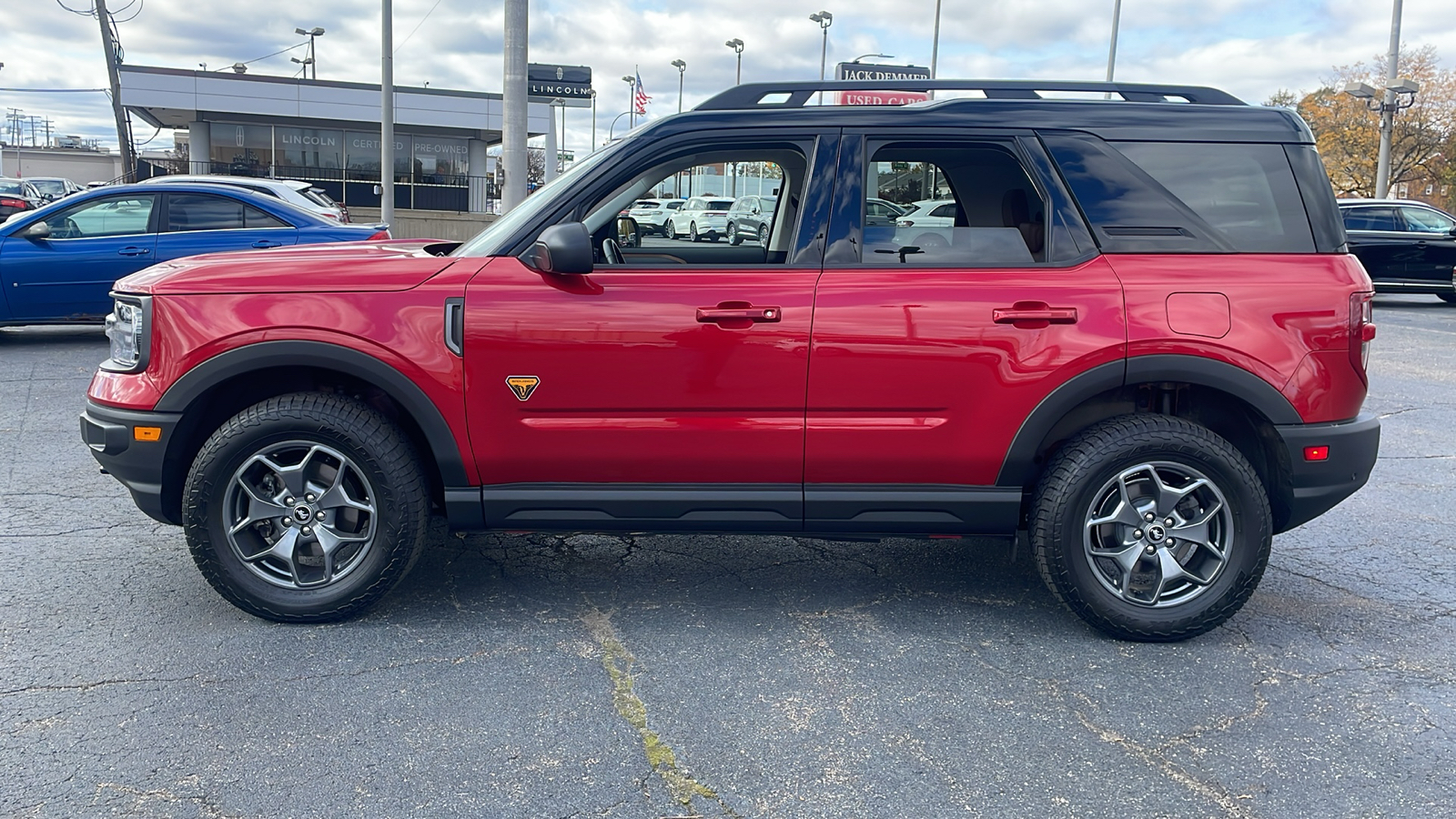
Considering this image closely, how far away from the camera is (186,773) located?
2.94 metres

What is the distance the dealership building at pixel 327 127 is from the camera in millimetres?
35594

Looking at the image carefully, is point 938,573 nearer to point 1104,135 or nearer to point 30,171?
point 1104,135

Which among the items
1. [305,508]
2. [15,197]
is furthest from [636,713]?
[15,197]

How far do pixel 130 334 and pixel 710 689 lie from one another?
Result: 7.77 ft

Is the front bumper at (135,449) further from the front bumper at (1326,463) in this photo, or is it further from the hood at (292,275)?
the front bumper at (1326,463)

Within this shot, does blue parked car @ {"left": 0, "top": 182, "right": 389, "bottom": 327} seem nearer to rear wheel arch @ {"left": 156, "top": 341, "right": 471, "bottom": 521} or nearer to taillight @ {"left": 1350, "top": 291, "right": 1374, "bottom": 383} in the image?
rear wheel arch @ {"left": 156, "top": 341, "right": 471, "bottom": 521}

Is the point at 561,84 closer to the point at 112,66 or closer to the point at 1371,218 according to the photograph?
the point at 1371,218

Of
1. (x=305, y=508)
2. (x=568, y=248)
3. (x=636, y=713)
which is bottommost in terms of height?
(x=636, y=713)

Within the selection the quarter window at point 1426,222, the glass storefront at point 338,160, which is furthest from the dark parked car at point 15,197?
the quarter window at point 1426,222

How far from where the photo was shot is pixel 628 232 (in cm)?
445

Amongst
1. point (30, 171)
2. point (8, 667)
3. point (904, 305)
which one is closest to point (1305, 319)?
point (904, 305)

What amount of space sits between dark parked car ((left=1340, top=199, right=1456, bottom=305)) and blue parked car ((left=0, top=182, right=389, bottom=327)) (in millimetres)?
15614

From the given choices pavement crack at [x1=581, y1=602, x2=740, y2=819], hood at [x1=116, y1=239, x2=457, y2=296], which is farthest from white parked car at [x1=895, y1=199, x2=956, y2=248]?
pavement crack at [x1=581, y1=602, x2=740, y2=819]

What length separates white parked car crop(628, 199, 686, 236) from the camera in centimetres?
428
